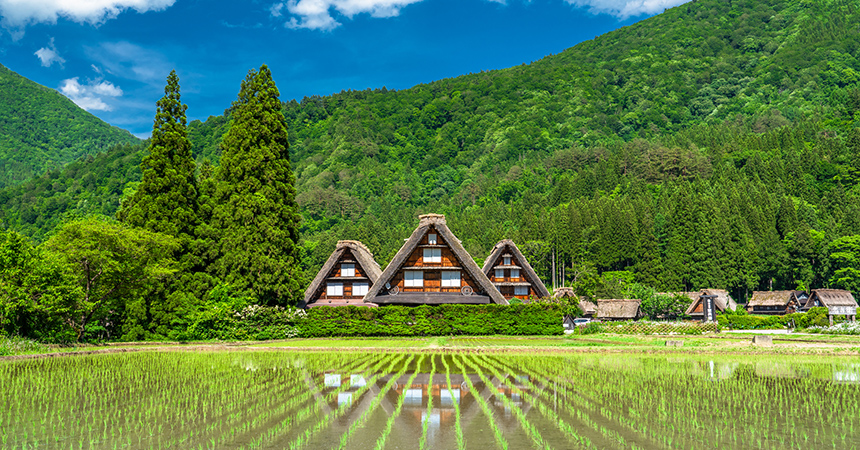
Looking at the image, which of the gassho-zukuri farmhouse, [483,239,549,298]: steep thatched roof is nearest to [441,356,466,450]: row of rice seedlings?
the gassho-zukuri farmhouse

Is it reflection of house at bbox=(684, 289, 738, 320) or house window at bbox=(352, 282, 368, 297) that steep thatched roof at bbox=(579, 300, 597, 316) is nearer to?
reflection of house at bbox=(684, 289, 738, 320)

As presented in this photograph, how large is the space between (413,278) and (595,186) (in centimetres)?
9196

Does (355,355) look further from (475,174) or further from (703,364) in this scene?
(475,174)

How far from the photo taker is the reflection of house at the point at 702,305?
2657 inches

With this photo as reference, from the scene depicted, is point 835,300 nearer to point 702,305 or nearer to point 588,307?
point 702,305

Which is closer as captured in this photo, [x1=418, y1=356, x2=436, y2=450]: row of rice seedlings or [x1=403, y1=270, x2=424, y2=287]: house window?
[x1=418, y1=356, x2=436, y2=450]: row of rice seedlings

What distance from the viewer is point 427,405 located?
39.2 feet

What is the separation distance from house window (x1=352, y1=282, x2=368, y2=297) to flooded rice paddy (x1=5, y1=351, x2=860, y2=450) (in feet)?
78.8

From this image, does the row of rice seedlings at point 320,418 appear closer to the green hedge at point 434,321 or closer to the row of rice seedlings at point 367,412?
the row of rice seedlings at point 367,412

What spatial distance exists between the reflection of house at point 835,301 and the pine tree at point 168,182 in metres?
68.6

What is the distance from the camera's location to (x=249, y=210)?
1341 inches

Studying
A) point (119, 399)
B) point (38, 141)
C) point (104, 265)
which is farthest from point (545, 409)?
point (38, 141)

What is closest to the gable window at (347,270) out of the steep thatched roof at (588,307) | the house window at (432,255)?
the house window at (432,255)

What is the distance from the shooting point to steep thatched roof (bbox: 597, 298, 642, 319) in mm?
64188
